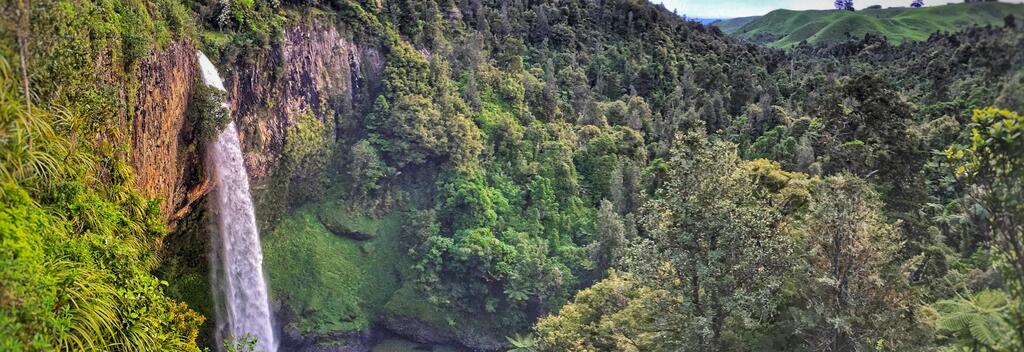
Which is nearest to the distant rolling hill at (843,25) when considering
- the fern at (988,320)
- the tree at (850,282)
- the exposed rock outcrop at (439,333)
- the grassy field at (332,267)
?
the tree at (850,282)

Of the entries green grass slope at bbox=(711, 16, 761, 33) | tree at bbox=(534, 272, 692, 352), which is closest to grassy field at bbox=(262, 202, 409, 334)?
tree at bbox=(534, 272, 692, 352)

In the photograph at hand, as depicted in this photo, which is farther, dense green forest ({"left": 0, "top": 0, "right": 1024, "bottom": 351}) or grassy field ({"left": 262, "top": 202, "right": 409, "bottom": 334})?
grassy field ({"left": 262, "top": 202, "right": 409, "bottom": 334})

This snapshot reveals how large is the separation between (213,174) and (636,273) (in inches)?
514

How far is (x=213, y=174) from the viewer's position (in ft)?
60.8

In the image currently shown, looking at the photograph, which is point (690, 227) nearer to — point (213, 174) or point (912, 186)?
point (912, 186)

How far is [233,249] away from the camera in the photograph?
2045cm

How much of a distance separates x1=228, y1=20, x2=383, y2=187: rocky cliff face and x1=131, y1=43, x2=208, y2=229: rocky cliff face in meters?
5.97

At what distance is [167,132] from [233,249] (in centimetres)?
723

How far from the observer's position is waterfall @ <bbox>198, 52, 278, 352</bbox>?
62.2 feet

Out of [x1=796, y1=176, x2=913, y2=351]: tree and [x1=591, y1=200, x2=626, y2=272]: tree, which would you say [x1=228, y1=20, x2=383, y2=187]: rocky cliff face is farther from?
[x1=796, y1=176, x2=913, y2=351]: tree

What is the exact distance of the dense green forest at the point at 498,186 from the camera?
6578 mm

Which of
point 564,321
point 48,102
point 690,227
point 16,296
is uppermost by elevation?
point 48,102

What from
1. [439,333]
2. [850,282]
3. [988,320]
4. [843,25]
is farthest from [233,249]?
[843,25]

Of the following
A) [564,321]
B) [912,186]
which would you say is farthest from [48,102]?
[912,186]
